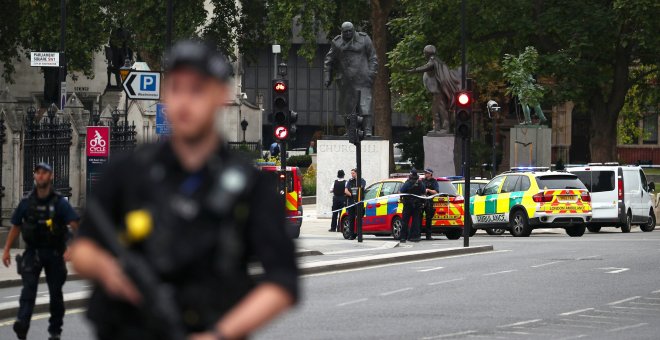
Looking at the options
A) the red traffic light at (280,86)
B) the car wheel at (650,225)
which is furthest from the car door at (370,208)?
the car wheel at (650,225)

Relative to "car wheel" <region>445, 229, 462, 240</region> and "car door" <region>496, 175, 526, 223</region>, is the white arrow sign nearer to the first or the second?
"car wheel" <region>445, 229, 462, 240</region>

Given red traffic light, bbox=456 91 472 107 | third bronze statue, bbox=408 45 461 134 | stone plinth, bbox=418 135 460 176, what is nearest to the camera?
red traffic light, bbox=456 91 472 107

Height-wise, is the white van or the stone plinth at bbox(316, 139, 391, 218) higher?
the stone plinth at bbox(316, 139, 391, 218)

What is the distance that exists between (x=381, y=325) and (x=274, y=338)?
1455 mm

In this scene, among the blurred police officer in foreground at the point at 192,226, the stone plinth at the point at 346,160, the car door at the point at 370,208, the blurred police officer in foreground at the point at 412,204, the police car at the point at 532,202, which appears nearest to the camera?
the blurred police officer in foreground at the point at 192,226

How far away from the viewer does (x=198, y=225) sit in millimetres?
4586

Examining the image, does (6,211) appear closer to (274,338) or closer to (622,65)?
(274,338)

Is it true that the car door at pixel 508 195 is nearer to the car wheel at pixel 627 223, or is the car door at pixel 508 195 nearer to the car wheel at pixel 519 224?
the car wheel at pixel 519 224

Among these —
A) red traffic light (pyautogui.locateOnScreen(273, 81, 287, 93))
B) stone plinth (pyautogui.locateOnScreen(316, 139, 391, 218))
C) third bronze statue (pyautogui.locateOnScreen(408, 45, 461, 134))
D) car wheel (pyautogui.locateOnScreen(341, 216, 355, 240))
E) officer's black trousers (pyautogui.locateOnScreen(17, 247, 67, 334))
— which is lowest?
car wheel (pyautogui.locateOnScreen(341, 216, 355, 240))

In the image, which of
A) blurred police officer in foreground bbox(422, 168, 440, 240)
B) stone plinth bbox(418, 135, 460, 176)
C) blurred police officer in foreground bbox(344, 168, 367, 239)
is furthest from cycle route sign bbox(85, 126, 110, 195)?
stone plinth bbox(418, 135, 460, 176)

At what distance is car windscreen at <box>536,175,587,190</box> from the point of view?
3647 cm

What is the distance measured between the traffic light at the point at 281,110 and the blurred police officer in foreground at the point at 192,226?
25851 millimetres

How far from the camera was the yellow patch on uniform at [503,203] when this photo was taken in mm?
37219

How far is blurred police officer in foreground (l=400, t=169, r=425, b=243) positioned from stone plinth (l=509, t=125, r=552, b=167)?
1721 centimetres
